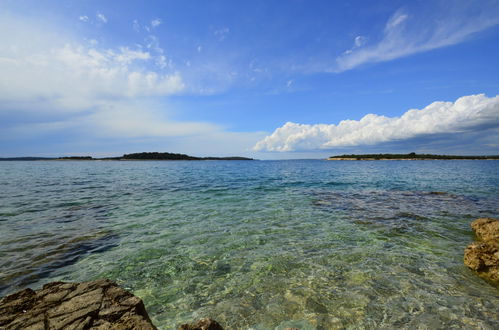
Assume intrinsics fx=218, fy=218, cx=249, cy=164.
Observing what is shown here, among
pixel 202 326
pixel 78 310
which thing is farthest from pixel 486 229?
pixel 78 310

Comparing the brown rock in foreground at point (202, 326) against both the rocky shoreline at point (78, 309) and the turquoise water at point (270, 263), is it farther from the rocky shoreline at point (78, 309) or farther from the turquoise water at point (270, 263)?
the turquoise water at point (270, 263)

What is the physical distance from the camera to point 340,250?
8914mm

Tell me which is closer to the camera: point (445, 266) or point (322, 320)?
point (322, 320)

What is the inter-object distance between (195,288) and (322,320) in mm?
3614

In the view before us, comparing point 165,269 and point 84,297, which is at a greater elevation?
point 84,297

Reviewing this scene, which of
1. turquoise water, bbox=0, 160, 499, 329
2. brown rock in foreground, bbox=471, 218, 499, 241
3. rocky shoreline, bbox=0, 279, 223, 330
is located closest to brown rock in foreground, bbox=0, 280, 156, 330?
rocky shoreline, bbox=0, 279, 223, 330

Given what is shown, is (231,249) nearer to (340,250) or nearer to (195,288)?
(195,288)

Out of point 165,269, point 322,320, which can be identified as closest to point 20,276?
point 165,269

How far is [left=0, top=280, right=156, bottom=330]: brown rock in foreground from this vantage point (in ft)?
11.0

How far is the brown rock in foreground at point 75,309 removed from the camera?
3.36 metres

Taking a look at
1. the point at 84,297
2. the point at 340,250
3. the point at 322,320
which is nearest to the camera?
the point at 84,297

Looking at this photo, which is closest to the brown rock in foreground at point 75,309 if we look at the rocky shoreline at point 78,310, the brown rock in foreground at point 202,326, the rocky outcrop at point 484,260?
the rocky shoreline at point 78,310

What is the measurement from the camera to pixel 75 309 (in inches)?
145

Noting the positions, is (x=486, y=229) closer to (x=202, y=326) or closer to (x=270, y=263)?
(x=270, y=263)
